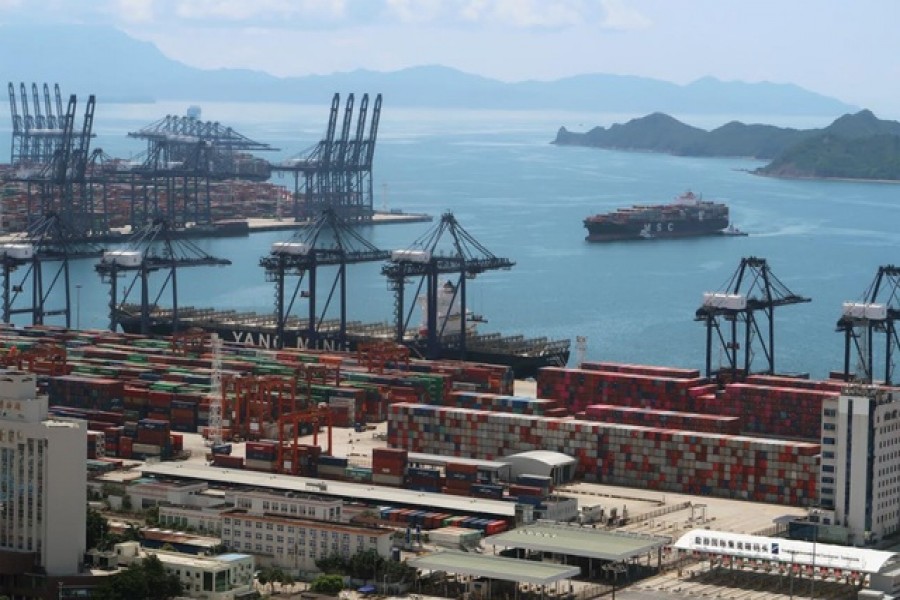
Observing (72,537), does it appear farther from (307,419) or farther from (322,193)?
(322,193)

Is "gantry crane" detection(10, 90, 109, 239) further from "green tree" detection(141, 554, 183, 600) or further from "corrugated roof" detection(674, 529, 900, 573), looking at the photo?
"green tree" detection(141, 554, 183, 600)

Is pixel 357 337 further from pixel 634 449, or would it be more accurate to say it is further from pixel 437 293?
pixel 634 449

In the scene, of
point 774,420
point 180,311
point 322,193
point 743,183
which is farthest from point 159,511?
point 743,183

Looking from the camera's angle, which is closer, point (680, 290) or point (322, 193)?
point (680, 290)

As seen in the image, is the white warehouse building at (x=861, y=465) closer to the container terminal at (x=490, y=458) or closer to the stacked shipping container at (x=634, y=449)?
the container terminal at (x=490, y=458)

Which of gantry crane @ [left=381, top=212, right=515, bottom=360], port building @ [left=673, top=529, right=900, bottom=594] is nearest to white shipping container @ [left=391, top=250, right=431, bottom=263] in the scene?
gantry crane @ [left=381, top=212, right=515, bottom=360]

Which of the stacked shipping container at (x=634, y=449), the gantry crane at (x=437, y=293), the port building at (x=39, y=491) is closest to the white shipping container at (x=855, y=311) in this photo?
the stacked shipping container at (x=634, y=449)
